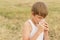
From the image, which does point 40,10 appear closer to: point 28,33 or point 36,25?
point 36,25

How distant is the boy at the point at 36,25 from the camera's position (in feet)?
12.2

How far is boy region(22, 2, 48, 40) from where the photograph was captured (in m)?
3.73

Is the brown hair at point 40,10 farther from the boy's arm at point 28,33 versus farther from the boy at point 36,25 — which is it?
the boy's arm at point 28,33

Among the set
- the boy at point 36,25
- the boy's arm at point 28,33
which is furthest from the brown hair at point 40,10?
the boy's arm at point 28,33

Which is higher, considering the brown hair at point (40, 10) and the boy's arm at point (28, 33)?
the brown hair at point (40, 10)

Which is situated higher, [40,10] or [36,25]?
[40,10]

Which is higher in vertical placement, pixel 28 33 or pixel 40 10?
pixel 40 10

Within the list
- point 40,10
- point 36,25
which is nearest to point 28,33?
point 36,25

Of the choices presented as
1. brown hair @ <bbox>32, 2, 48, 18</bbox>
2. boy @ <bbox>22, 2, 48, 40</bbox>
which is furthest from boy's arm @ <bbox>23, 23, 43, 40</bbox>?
brown hair @ <bbox>32, 2, 48, 18</bbox>

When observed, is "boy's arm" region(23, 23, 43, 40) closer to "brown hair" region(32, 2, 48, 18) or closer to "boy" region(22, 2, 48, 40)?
"boy" region(22, 2, 48, 40)

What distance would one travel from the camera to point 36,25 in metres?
3.82

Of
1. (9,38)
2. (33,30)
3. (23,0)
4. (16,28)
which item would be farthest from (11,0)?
(33,30)

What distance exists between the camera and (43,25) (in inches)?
148

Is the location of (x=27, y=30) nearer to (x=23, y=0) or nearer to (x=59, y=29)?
(x=59, y=29)
